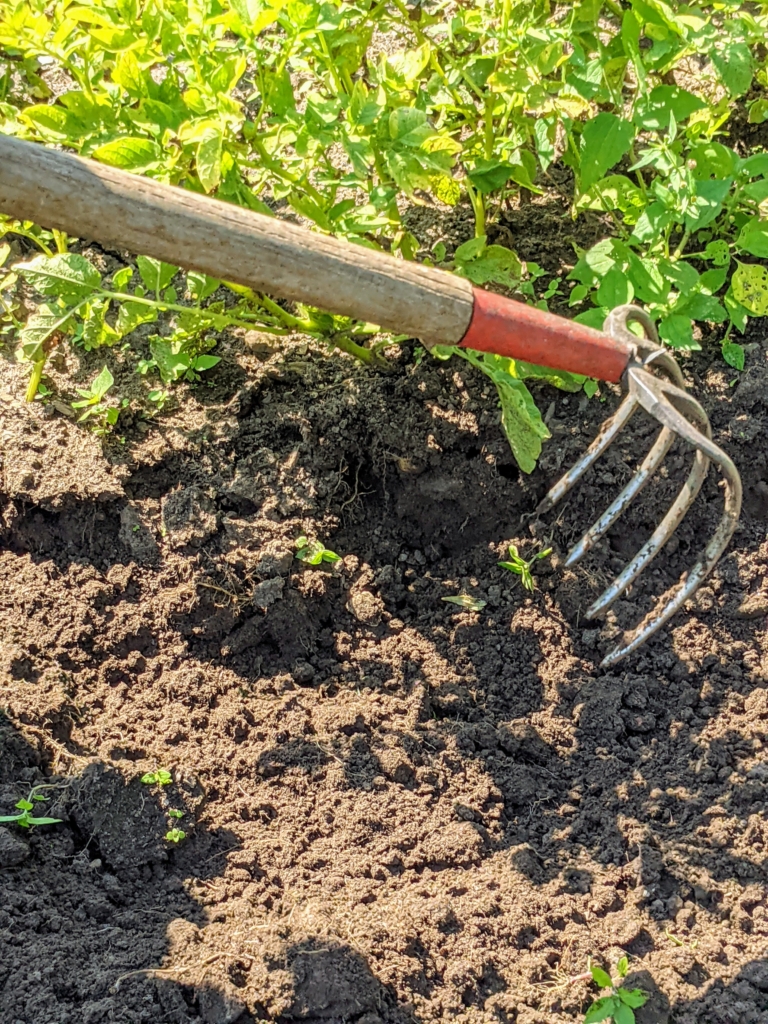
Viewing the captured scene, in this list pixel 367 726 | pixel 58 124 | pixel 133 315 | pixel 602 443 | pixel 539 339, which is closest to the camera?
pixel 539 339

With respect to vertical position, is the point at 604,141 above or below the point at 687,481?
above

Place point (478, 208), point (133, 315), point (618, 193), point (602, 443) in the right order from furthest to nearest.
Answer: point (478, 208), point (618, 193), point (133, 315), point (602, 443)

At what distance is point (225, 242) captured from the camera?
1539 millimetres

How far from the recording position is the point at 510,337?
66.7 inches

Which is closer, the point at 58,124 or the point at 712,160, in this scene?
the point at 58,124

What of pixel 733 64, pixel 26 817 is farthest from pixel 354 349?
pixel 26 817

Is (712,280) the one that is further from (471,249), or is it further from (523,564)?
(523,564)

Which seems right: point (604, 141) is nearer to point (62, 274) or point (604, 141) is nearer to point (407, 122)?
point (407, 122)

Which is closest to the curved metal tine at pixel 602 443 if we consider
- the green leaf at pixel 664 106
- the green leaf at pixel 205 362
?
the green leaf at pixel 664 106

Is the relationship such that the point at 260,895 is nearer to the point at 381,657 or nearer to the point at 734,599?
the point at 381,657

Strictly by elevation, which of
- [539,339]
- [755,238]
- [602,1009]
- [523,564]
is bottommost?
[602,1009]

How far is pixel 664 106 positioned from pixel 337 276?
97cm

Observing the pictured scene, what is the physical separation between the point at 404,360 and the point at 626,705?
1077mm

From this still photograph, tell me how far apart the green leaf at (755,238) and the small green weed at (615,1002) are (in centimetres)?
158
